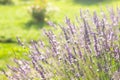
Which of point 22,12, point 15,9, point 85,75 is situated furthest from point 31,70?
point 15,9

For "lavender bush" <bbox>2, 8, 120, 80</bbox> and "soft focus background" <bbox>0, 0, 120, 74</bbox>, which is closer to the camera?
"lavender bush" <bbox>2, 8, 120, 80</bbox>

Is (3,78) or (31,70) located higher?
(31,70)

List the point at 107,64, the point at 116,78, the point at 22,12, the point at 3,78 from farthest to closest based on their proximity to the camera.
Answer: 1. the point at 22,12
2. the point at 3,78
3. the point at 107,64
4. the point at 116,78

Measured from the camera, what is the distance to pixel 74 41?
3.92 m

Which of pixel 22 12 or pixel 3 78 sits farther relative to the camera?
pixel 22 12

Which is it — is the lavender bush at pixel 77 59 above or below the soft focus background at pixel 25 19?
above

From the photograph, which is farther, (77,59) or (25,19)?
(25,19)

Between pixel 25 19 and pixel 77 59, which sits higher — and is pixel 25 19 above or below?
below

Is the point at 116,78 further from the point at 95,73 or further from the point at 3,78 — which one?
the point at 3,78

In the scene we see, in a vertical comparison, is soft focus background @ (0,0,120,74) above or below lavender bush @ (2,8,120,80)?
below

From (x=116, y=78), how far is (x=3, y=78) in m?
1.77

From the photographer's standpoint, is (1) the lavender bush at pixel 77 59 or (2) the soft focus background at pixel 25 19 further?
(2) the soft focus background at pixel 25 19

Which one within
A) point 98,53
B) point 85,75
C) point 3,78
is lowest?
point 3,78

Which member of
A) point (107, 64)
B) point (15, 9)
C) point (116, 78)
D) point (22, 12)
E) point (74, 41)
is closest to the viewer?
point (116, 78)
